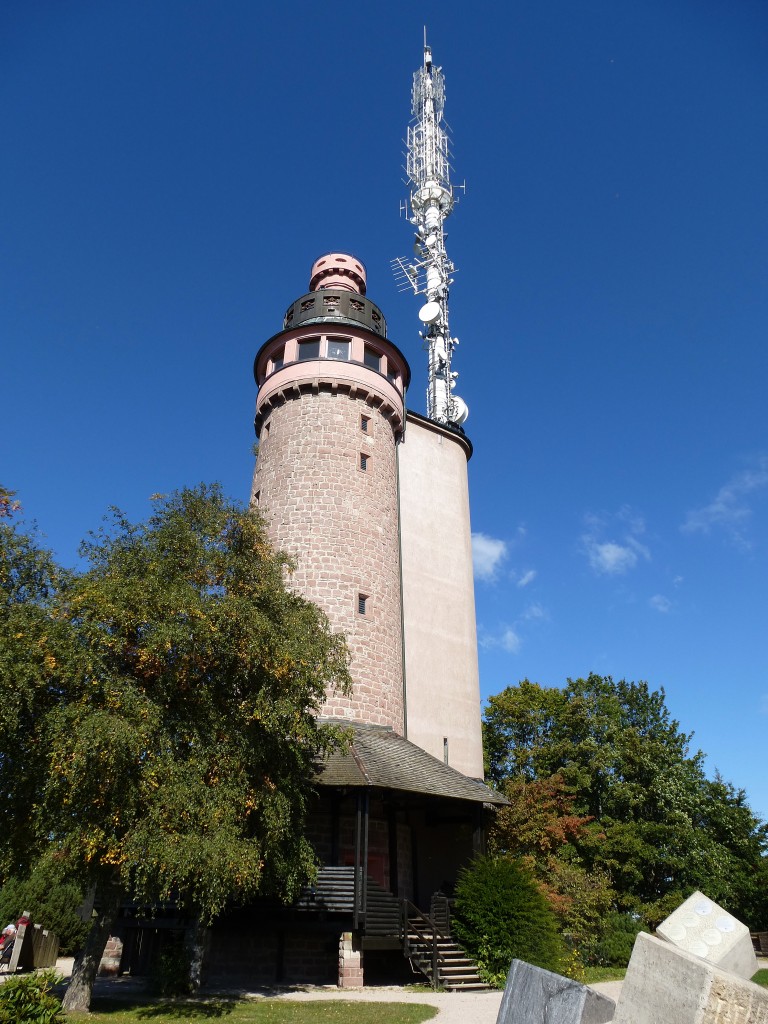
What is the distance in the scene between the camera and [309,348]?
24.7 m

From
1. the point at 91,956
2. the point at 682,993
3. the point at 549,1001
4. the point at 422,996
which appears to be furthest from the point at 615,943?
the point at 682,993

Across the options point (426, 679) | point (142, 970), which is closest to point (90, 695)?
point (142, 970)

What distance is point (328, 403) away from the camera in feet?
77.2

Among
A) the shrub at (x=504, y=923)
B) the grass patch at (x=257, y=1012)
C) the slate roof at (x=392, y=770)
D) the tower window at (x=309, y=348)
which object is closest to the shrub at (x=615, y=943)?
the slate roof at (x=392, y=770)

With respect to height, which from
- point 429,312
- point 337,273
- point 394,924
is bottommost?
point 394,924

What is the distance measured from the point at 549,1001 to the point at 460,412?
2943cm

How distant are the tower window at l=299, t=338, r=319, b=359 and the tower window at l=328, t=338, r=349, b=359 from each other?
456 mm

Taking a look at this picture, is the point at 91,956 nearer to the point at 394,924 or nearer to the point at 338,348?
the point at 394,924

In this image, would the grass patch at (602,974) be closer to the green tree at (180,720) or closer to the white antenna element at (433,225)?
the green tree at (180,720)

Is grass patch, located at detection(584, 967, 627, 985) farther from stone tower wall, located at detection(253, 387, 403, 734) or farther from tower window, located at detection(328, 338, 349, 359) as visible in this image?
tower window, located at detection(328, 338, 349, 359)

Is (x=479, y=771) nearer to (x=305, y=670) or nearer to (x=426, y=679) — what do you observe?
(x=426, y=679)

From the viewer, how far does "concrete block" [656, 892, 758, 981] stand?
23.1 feet

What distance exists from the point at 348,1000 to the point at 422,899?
651 centimetres

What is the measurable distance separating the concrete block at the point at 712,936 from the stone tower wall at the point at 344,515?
12609 mm
